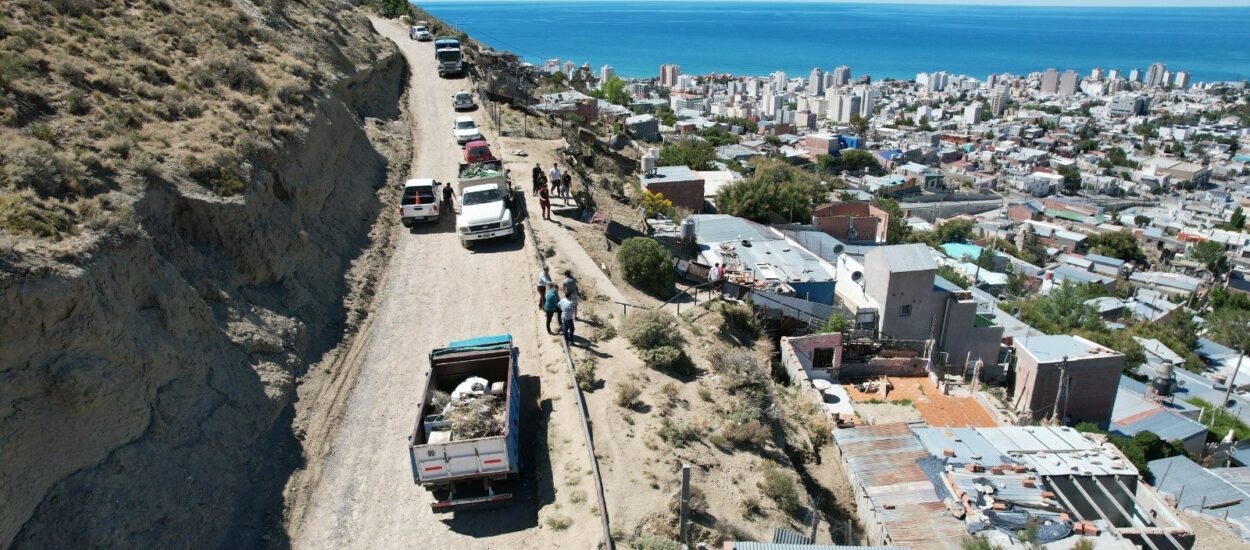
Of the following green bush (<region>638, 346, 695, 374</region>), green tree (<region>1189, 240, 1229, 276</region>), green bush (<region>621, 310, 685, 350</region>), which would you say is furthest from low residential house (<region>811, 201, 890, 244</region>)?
green tree (<region>1189, 240, 1229, 276</region>)

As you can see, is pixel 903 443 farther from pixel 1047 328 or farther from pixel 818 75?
pixel 818 75

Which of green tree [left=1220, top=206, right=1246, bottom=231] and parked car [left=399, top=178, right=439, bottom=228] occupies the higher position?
parked car [left=399, top=178, right=439, bottom=228]

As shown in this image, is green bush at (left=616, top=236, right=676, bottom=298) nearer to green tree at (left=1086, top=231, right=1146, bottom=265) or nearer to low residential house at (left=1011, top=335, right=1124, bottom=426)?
low residential house at (left=1011, top=335, right=1124, bottom=426)

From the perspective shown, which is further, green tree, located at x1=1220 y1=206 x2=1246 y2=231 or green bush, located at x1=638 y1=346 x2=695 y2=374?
green tree, located at x1=1220 y1=206 x2=1246 y2=231

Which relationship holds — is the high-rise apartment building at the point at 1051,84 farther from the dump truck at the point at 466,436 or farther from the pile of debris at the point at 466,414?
the pile of debris at the point at 466,414

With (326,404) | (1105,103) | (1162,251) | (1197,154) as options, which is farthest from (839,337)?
(1105,103)

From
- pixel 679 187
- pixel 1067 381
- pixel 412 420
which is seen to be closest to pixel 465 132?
pixel 679 187

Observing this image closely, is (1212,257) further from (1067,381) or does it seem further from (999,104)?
(999,104)

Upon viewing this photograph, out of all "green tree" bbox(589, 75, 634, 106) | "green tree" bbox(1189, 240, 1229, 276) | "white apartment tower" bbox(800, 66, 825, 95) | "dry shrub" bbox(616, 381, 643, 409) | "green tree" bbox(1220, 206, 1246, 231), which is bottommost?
"green tree" bbox(1189, 240, 1229, 276)
